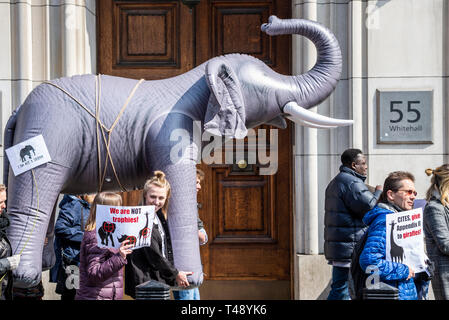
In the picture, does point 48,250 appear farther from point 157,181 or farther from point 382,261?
point 382,261

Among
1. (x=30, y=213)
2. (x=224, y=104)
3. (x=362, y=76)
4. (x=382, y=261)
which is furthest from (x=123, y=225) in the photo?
(x=362, y=76)

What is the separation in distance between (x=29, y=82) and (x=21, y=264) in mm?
3184

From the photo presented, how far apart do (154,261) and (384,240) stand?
1.49 meters

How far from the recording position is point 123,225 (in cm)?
471

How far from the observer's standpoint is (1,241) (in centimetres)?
473

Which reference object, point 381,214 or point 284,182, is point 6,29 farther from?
point 381,214

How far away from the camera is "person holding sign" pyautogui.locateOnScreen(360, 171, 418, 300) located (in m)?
4.48

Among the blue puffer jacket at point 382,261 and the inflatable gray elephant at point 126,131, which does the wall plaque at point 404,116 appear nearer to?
the inflatable gray elephant at point 126,131

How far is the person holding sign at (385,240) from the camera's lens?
4.48 meters

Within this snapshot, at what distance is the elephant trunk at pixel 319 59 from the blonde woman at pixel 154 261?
123cm

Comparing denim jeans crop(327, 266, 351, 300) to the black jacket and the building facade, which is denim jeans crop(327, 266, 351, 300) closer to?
the black jacket

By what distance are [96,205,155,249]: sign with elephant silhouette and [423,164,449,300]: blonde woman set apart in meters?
2.41
